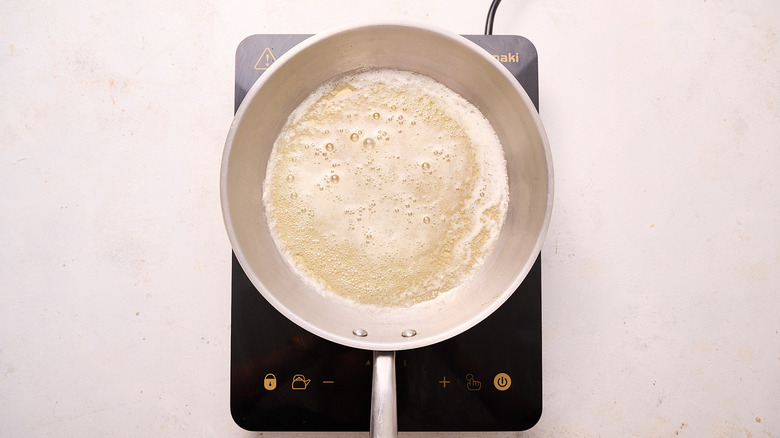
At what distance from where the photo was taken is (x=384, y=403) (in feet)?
1.61

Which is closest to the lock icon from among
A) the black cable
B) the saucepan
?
the saucepan

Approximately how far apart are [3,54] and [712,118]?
1.06 meters

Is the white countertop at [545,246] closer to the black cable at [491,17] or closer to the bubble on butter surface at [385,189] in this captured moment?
the black cable at [491,17]

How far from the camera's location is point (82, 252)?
724mm

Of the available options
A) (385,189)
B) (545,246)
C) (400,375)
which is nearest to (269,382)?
(400,375)

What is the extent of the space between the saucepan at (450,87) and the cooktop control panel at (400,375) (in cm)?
6

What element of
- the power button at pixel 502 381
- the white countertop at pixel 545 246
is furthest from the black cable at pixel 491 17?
the power button at pixel 502 381

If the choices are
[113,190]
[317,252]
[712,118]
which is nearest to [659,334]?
[712,118]

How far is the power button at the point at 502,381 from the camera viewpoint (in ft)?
2.12

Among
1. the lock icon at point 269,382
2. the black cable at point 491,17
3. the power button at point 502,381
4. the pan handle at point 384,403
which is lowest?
the power button at point 502,381

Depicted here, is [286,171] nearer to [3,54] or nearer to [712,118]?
[3,54]

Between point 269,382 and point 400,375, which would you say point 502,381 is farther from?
point 269,382

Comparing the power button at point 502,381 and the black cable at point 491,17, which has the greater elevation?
the black cable at point 491,17

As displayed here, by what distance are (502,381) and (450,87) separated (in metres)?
0.40
